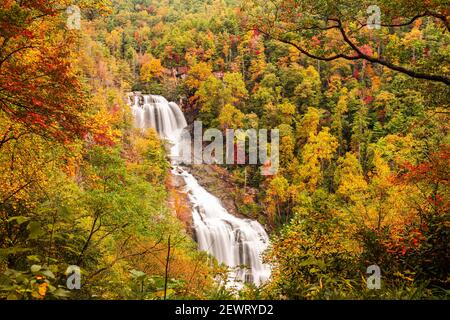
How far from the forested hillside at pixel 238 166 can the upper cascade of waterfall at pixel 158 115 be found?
9.13ft

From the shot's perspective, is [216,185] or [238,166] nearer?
[216,185]

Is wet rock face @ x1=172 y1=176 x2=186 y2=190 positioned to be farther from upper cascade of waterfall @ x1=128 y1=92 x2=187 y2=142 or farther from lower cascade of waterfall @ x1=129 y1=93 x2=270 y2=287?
upper cascade of waterfall @ x1=128 y1=92 x2=187 y2=142

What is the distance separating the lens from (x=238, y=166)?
35.6m

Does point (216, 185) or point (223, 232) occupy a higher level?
point (216, 185)

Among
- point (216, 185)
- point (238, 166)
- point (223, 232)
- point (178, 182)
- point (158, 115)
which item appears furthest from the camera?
point (158, 115)

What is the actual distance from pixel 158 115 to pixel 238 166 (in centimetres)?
1008

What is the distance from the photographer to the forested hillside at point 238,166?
4.50 metres

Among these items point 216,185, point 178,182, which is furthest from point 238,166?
point 178,182

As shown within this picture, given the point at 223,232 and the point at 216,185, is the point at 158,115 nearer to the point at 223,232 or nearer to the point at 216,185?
the point at 216,185

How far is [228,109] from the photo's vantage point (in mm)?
36375

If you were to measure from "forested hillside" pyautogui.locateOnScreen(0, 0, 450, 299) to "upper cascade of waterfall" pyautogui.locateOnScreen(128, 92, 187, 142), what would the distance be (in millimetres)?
2782

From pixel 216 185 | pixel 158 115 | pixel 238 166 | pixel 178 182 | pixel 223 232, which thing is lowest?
pixel 223 232
